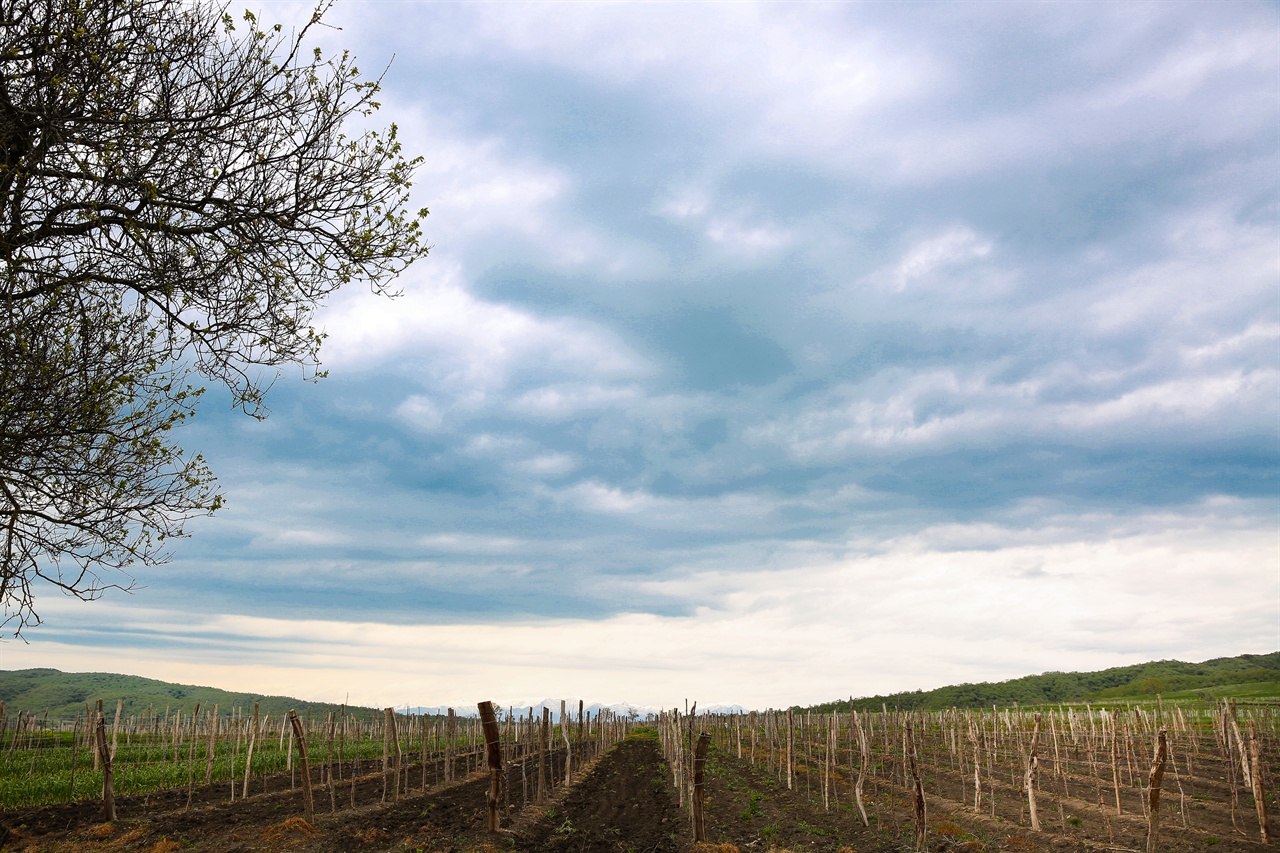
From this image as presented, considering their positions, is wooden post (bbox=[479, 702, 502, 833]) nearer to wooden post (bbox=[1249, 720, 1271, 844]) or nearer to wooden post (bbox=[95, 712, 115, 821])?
wooden post (bbox=[95, 712, 115, 821])

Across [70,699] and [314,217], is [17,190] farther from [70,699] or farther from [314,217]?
[70,699]

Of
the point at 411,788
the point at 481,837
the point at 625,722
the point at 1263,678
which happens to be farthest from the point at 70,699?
the point at 1263,678

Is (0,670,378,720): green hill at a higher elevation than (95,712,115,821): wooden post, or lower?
lower

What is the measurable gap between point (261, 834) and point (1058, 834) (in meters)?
18.0

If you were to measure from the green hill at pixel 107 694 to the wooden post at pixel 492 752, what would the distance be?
437 ft

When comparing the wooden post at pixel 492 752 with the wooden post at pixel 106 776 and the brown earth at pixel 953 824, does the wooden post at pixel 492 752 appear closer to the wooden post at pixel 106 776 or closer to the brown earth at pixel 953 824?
the brown earth at pixel 953 824

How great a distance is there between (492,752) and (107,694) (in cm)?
18913

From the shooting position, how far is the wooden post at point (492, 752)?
14.2 meters

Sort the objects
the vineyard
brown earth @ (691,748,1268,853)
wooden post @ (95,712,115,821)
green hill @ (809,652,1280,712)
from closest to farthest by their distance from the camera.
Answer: the vineyard, brown earth @ (691,748,1268,853), wooden post @ (95,712,115,821), green hill @ (809,652,1280,712)

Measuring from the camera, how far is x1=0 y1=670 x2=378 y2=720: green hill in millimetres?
144625

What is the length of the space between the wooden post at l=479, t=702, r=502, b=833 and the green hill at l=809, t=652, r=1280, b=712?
98.3 metres

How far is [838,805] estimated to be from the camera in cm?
2202

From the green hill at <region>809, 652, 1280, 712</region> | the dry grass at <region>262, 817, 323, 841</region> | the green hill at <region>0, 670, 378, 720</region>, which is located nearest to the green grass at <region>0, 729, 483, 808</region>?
the dry grass at <region>262, 817, 323, 841</region>

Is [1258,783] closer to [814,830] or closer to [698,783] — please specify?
[814,830]
